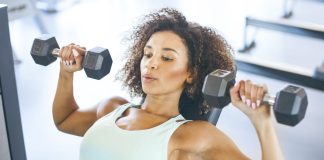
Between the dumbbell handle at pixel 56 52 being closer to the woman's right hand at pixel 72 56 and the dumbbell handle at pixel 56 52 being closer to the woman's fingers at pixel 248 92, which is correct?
the woman's right hand at pixel 72 56

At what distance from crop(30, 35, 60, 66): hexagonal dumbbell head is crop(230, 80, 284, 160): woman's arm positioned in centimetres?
71

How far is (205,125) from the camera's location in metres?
1.29

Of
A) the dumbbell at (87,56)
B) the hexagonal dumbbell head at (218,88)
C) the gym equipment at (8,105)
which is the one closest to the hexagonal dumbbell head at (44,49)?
the dumbbell at (87,56)

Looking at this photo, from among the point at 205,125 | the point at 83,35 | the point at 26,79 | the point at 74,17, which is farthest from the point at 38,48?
the point at 74,17

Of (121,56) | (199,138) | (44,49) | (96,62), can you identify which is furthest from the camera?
(121,56)

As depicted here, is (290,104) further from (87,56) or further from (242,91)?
(87,56)

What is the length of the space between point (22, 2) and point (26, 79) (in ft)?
2.10

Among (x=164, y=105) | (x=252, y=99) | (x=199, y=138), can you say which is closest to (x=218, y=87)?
(x=252, y=99)

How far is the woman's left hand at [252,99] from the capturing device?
1046 millimetres

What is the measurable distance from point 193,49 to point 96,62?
32 cm

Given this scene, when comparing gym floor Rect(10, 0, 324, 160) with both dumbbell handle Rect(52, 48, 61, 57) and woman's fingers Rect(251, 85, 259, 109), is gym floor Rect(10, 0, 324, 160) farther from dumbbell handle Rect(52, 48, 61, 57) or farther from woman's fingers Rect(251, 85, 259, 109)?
woman's fingers Rect(251, 85, 259, 109)

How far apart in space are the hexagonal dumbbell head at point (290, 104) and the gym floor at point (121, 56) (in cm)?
85

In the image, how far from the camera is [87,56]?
1400 millimetres

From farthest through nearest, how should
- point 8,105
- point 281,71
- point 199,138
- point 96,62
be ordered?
point 281,71, point 8,105, point 96,62, point 199,138
